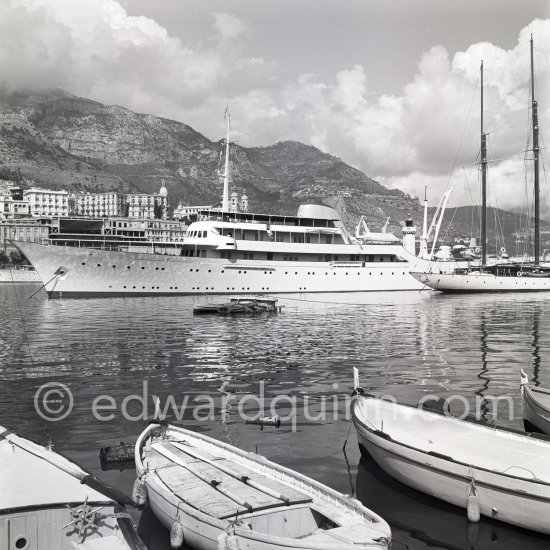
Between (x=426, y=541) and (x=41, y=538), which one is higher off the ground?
(x=41, y=538)

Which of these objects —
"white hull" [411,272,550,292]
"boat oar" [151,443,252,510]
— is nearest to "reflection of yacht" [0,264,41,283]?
"white hull" [411,272,550,292]

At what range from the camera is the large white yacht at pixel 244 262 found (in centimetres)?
5225

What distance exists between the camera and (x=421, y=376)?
1838 centimetres

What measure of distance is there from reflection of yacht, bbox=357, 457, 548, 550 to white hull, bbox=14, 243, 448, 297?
149 feet

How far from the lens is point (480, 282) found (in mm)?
66625

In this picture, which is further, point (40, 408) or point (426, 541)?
Result: point (40, 408)

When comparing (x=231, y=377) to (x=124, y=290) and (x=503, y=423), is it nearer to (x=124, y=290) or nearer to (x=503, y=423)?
(x=503, y=423)

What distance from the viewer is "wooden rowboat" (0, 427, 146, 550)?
18.2 feet

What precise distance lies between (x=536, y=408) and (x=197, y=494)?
7901 mm

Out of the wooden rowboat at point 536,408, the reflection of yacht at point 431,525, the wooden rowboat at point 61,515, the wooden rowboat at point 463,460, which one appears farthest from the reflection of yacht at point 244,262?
the wooden rowboat at point 61,515

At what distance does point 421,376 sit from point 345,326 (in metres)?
13.8

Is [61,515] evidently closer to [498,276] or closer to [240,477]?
[240,477]

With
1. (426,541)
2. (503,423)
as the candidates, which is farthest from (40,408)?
(503,423)

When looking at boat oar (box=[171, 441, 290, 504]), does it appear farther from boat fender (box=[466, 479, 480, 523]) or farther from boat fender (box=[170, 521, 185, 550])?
boat fender (box=[466, 479, 480, 523])
